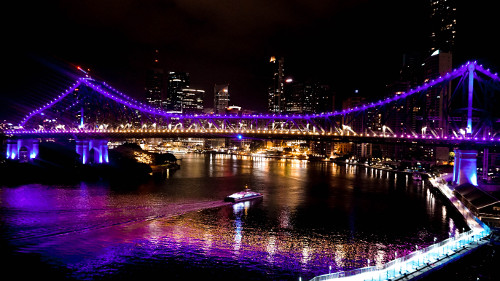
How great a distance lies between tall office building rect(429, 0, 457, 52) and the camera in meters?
130

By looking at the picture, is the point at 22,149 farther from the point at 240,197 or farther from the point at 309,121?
the point at 309,121

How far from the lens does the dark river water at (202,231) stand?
1716 centimetres

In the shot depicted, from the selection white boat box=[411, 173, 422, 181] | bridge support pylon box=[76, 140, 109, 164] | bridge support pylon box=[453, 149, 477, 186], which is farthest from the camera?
white boat box=[411, 173, 422, 181]

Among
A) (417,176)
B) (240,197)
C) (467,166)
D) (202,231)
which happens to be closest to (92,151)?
(240,197)

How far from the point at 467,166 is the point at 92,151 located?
46475 millimetres

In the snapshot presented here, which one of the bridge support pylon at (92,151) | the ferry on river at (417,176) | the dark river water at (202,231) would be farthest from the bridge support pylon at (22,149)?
the ferry on river at (417,176)

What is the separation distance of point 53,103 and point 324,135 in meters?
44.8

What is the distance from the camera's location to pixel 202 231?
888 inches

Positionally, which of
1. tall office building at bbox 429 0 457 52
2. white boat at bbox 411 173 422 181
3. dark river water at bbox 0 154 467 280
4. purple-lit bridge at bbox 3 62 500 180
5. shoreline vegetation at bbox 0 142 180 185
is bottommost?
dark river water at bbox 0 154 467 280

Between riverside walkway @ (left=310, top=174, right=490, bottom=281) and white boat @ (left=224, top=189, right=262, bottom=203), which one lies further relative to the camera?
white boat @ (left=224, top=189, right=262, bottom=203)

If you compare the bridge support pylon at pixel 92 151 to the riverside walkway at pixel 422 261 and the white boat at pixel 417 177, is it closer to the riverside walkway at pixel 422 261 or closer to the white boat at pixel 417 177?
the riverside walkway at pixel 422 261

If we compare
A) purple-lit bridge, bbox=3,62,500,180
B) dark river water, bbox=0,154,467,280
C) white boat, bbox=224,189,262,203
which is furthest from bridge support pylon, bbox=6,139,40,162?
white boat, bbox=224,189,262,203

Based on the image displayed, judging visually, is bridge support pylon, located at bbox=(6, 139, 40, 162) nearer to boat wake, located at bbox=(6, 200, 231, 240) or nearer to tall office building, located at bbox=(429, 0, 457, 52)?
boat wake, located at bbox=(6, 200, 231, 240)

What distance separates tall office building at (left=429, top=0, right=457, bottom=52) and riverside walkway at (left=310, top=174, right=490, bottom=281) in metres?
125
